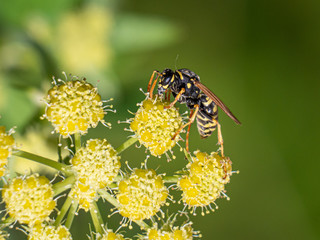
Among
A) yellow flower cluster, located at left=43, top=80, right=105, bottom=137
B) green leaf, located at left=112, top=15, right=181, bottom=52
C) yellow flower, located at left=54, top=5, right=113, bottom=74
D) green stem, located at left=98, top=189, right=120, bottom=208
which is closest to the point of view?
yellow flower cluster, located at left=43, top=80, right=105, bottom=137

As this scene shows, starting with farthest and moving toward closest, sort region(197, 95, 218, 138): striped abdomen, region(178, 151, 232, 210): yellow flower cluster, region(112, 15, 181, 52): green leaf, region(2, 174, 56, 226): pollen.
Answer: region(112, 15, 181, 52): green leaf < region(197, 95, 218, 138): striped abdomen < region(178, 151, 232, 210): yellow flower cluster < region(2, 174, 56, 226): pollen

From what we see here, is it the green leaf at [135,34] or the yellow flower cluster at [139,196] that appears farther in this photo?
the green leaf at [135,34]

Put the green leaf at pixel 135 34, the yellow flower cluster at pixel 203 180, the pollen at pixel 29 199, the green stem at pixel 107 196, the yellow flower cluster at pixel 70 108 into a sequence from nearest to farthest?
the pollen at pixel 29 199, the yellow flower cluster at pixel 70 108, the green stem at pixel 107 196, the yellow flower cluster at pixel 203 180, the green leaf at pixel 135 34

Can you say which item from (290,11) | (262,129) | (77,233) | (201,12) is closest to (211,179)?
(77,233)

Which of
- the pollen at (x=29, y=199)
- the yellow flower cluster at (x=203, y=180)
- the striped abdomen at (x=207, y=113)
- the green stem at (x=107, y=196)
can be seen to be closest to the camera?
the pollen at (x=29, y=199)

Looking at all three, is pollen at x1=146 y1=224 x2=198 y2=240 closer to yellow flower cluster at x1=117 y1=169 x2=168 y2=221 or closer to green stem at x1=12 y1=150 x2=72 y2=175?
yellow flower cluster at x1=117 y1=169 x2=168 y2=221

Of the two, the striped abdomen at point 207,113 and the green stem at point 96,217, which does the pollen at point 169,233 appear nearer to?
the green stem at point 96,217

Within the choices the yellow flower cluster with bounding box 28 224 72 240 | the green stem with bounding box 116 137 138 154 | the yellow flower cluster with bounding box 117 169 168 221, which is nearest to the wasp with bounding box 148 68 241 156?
the green stem with bounding box 116 137 138 154

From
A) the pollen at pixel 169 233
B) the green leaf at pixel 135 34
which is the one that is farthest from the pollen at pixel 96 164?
the green leaf at pixel 135 34
